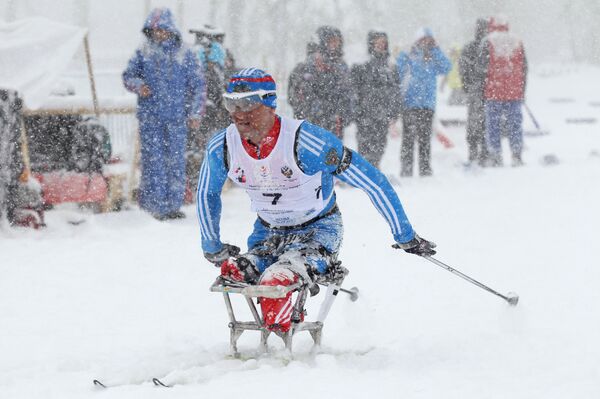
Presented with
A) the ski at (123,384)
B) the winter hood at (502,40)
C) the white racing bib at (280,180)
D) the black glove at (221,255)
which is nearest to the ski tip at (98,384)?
the ski at (123,384)

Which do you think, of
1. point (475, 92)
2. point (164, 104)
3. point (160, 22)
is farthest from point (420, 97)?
point (160, 22)

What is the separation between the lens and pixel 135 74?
33.3ft

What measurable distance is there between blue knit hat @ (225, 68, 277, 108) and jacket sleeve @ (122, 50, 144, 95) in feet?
17.7

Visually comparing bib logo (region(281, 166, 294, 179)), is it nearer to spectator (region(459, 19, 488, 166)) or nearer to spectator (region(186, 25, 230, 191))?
spectator (region(186, 25, 230, 191))

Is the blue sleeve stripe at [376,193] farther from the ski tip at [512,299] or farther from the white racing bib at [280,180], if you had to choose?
the ski tip at [512,299]

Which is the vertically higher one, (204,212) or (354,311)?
(204,212)

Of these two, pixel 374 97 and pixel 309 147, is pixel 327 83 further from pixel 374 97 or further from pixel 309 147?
pixel 309 147

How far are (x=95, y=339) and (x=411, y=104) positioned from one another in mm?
8267

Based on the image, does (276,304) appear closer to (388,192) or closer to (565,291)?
(388,192)

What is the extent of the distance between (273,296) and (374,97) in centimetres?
850

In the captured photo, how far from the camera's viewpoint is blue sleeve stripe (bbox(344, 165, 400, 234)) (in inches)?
196

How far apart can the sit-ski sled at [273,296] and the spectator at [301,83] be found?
7127 millimetres

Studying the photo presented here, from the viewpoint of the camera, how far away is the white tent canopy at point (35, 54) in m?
9.81

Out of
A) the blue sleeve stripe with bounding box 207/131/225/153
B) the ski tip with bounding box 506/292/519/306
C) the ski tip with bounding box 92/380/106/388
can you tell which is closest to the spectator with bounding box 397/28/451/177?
the ski tip with bounding box 506/292/519/306
